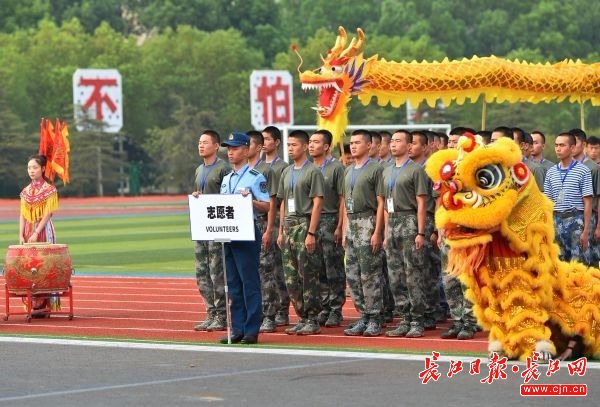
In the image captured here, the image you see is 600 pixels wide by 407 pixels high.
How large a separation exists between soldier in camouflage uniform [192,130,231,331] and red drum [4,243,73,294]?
1.86 meters

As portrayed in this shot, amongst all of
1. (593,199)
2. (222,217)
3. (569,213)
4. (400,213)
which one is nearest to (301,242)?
(400,213)

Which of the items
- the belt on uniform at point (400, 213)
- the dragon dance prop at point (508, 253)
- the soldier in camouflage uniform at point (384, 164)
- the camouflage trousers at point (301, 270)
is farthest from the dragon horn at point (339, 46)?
the dragon dance prop at point (508, 253)

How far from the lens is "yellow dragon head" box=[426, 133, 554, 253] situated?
1154 cm

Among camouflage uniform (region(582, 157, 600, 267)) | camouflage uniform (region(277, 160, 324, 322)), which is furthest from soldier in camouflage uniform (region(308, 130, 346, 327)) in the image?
camouflage uniform (region(582, 157, 600, 267))

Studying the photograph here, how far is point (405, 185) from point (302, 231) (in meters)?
1.13

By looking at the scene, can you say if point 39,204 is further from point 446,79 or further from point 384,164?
point 446,79

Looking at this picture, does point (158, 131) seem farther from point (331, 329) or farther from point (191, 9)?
point (331, 329)

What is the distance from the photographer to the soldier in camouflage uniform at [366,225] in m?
14.1

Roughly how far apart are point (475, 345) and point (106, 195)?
52979mm

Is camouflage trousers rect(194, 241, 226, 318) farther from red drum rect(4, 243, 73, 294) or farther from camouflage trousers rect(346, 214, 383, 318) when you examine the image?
red drum rect(4, 243, 73, 294)

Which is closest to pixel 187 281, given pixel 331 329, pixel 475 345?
pixel 331 329

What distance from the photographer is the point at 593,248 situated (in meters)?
15.7

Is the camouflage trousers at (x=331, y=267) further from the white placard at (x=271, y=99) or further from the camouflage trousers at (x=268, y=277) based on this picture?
the white placard at (x=271, y=99)

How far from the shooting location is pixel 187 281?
2112cm
